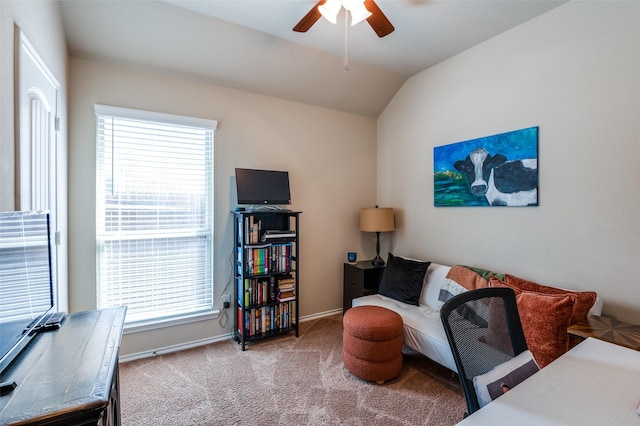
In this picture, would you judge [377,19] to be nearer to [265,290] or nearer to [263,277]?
[263,277]

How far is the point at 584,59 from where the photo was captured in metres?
2.22

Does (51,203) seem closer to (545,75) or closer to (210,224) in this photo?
(210,224)

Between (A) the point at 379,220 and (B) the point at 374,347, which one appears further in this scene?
(A) the point at 379,220

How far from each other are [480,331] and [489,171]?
2.15 metres

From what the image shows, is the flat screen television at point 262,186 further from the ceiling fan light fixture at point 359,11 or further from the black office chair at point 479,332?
the black office chair at point 479,332

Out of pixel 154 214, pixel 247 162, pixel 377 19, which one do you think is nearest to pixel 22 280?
pixel 154 214

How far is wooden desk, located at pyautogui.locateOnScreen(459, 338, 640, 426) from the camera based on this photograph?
36.1 inches

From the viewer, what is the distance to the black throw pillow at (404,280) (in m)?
2.98

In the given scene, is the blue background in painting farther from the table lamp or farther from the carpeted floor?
the carpeted floor

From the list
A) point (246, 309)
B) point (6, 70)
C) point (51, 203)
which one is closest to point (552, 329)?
point (246, 309)

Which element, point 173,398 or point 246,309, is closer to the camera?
point 173,398

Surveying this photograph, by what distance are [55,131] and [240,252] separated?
5.41 feet

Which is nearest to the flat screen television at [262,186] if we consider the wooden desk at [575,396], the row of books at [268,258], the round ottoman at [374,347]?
the row of books at [268,258]

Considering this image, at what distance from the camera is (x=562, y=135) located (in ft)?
7.69
